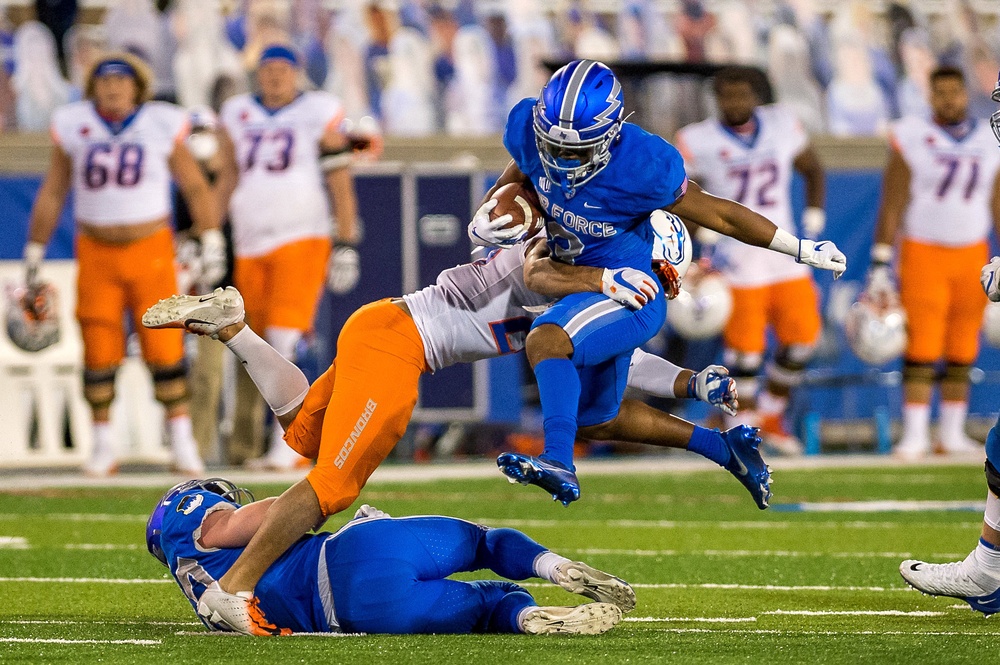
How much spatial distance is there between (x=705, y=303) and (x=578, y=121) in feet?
16.7

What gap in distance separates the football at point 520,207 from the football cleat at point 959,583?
4.46ft

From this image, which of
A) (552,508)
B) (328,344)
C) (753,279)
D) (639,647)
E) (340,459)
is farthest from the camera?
(328,344)

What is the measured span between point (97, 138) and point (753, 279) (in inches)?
140

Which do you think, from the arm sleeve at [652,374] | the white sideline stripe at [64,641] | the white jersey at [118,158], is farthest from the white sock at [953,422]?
the white sideline stripe at [64,641]

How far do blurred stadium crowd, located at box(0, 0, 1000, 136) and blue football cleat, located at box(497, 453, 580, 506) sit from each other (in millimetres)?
6853

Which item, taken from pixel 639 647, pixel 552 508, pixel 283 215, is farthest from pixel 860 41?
pixel 639 647

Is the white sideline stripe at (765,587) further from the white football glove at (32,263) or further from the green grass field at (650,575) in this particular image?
the white football glove at (32,263)

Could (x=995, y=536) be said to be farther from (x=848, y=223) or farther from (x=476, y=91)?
(x=476, y=91)

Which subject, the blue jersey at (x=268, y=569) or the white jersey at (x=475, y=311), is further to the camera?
the white jersey at (x=475, y=311)

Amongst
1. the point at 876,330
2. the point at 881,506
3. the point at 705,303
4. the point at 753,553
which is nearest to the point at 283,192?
the point at 705,303

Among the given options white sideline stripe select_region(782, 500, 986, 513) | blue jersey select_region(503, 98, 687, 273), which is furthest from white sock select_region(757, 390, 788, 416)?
blue jersey select_region(503, 98, 687, 273)

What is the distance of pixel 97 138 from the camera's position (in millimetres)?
8359

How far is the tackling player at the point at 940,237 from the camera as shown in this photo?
29.9 feet

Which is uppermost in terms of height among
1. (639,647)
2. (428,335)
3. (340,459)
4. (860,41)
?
(860,41)
